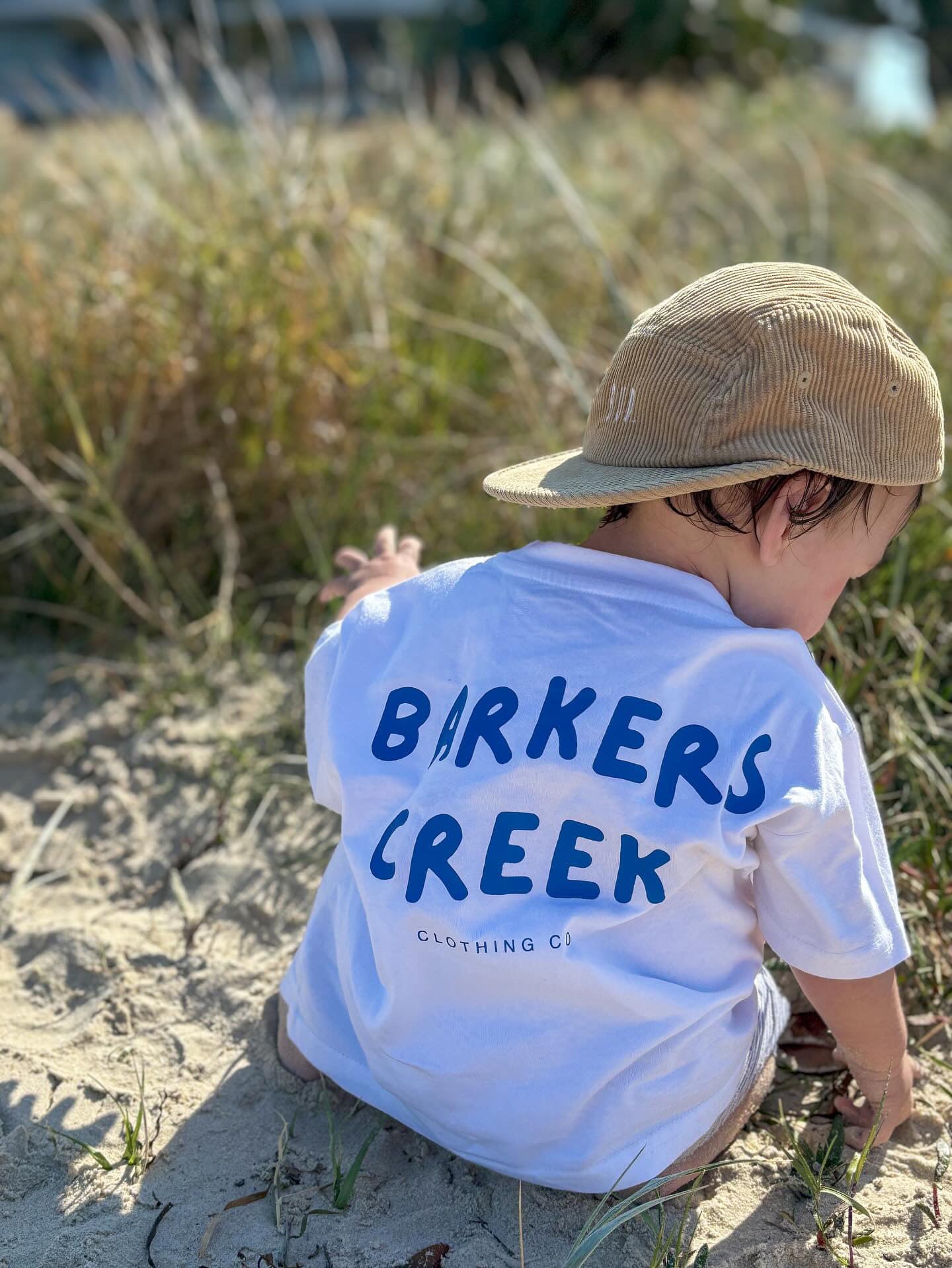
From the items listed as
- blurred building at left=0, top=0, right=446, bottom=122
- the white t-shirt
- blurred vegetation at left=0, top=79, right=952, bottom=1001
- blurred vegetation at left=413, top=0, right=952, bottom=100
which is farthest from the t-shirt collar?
blurred vegetation at left=413, top=0, right=952, bottom=100

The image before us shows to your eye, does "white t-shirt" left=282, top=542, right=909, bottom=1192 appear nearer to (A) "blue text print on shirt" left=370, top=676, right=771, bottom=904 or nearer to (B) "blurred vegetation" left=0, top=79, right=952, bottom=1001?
(A) "blue text print on shirt" left=370, top=676, right=771, bottom=904

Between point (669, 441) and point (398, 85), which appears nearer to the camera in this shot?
point (669, 441)

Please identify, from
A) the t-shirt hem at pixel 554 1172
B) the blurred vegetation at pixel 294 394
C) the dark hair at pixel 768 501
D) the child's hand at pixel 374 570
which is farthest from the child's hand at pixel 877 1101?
the child's hand at pixel 374 570

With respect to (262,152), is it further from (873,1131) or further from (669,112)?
(669,112)

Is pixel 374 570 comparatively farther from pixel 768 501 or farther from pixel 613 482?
pixel 768 501

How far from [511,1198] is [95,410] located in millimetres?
2000

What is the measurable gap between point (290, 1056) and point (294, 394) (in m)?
1.63

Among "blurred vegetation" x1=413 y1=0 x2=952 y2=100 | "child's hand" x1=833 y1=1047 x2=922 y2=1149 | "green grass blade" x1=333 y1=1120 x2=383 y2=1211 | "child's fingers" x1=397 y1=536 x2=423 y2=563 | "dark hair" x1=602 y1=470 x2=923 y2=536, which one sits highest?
"dark hair" x1=602 y1=470 x2=923 y2=536

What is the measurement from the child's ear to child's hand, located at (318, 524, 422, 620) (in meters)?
0.62

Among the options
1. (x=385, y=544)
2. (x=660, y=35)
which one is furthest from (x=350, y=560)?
(x=660, y=35)

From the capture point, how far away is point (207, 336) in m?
2.86

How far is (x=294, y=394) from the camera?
293 centimetres

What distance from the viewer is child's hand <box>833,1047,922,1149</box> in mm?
1537

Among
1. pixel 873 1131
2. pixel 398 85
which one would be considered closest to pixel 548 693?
pixel 873 1131
